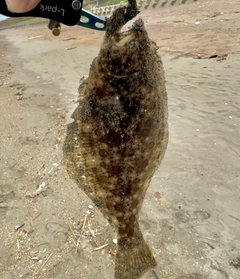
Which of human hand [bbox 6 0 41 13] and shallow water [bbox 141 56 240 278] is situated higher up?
human hand [bbox 6 0 41 13]

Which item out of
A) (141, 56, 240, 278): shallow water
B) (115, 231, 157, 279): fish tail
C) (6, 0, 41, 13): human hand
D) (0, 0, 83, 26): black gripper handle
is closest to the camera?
(6, 0, 41, 13): human hand

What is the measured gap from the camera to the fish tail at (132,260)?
9.72ft

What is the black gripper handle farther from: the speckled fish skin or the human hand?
the speckled fish skin

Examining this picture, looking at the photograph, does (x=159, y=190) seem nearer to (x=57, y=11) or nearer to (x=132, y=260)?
(x=132, y=260)

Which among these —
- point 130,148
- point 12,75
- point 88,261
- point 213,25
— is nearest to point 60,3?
point 130,148

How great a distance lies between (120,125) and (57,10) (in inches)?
42.7

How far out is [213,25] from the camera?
15945mm

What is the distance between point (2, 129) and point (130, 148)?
6838 millimetres

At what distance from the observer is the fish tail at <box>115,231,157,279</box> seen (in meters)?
2.96

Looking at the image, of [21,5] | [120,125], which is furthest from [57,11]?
[120,125]

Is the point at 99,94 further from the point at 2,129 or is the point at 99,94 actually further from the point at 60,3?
the point at 2,129

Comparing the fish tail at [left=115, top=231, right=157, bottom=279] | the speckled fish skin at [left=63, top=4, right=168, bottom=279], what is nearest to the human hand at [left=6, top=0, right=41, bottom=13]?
the speckled fish skin at [left=63, top=4, right=168, bottom=279]

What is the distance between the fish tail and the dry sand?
142 centimetres

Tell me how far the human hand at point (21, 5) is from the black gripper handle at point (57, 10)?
18 centimetres
